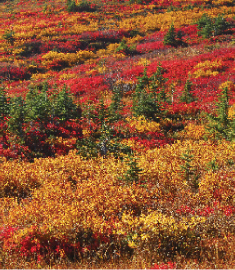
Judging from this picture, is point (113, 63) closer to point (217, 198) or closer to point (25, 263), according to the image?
point (217, 198)

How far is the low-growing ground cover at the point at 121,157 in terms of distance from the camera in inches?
209

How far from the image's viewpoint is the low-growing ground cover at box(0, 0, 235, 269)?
17.4ft

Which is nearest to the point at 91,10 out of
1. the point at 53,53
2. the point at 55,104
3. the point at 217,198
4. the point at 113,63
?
the point at 53,53

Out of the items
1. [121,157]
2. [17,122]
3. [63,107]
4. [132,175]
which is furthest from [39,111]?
[132,175]

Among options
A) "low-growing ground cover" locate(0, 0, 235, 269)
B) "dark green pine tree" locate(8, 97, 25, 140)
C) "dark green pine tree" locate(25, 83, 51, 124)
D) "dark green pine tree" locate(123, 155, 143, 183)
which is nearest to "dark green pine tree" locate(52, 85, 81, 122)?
"low-growing ground cover" locate(0, 0, 235, 269)

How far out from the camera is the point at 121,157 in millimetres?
12805

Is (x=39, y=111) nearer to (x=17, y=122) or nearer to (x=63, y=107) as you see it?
(x=17, y=122)

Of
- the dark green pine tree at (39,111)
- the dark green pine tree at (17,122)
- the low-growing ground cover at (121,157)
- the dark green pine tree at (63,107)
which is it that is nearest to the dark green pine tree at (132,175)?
the low-growing ground cover at (121,157)

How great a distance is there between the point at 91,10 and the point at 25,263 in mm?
66617

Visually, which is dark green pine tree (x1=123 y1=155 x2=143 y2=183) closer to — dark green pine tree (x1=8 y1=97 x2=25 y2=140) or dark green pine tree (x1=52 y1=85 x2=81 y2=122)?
dark green pine tree (x1=8 y1=97 x2=25 y2=140)

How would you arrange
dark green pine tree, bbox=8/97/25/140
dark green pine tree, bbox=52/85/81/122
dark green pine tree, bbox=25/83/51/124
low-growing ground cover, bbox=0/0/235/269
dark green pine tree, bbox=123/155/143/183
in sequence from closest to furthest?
low-growing ground cover, bbox=0/0/235/269, dark green pine tree, bbox=123/155/143/183, dark green pine tree, bbox=8/97/25/140, dark green pine tree, bbox=25/83/51/124, dark green pine tree, bbox=52/85/81/122

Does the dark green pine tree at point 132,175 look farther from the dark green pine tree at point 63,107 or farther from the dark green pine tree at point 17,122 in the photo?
the dark green pine tree at point 63,107

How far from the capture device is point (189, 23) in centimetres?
4628

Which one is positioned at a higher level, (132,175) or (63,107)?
(63,107)
